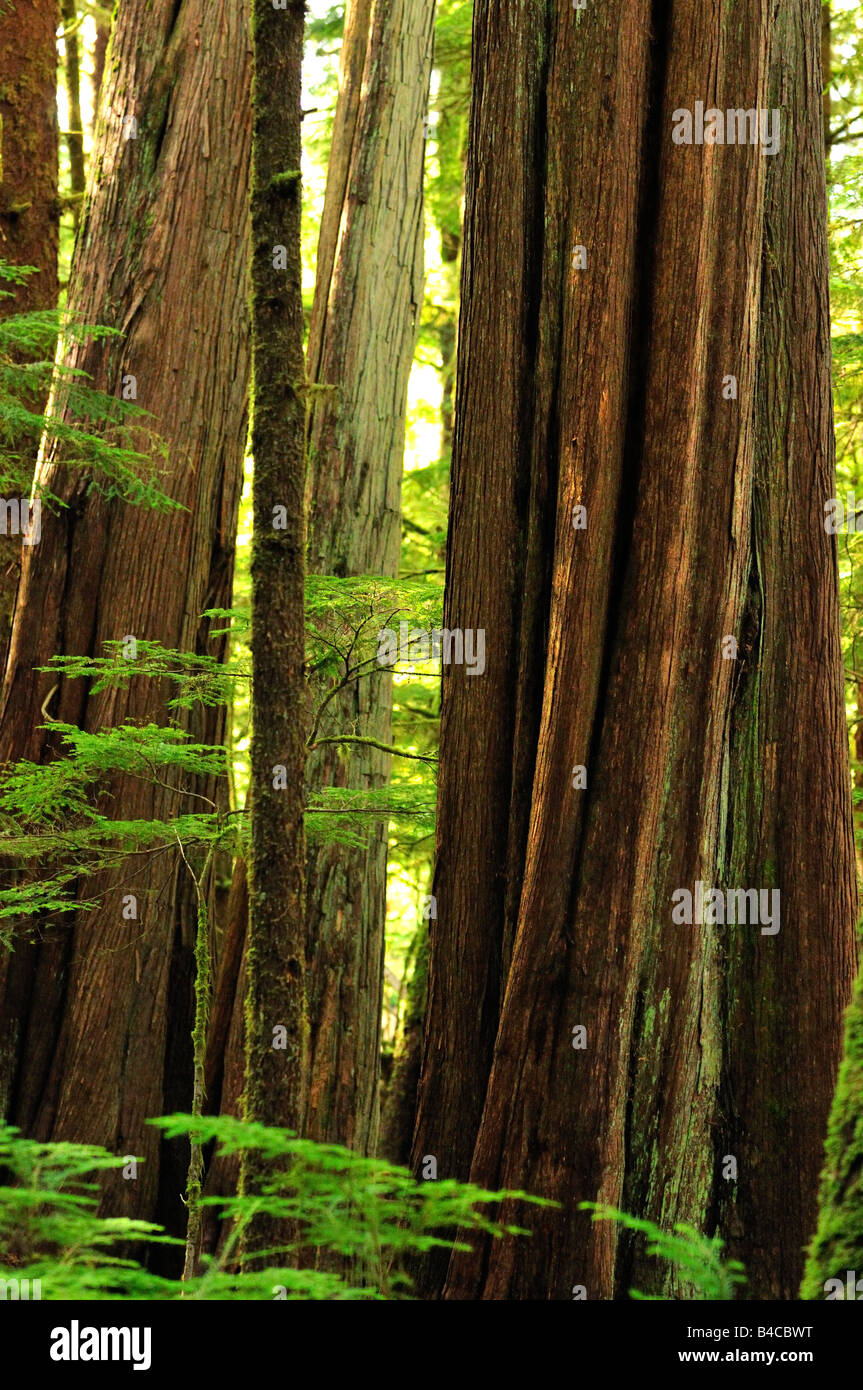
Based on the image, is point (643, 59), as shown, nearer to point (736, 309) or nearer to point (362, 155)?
point (736, 309)

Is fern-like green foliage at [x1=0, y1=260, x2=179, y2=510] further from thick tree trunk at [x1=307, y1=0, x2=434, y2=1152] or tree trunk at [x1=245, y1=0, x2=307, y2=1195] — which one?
tree trunk at [x1=245, y1=0, x2=307, y2=1195]

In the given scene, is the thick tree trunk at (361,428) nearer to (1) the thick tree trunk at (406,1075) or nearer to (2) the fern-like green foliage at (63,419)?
(2) the fern-like green foliage at (63,419)

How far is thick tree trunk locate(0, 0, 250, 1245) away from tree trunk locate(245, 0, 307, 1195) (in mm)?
3734

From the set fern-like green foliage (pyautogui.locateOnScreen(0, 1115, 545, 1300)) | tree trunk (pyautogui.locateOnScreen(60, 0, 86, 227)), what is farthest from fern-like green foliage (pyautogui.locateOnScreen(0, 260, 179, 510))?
tree trunk (pyautogui.locateOnScreen(60, 0, 86, 227))

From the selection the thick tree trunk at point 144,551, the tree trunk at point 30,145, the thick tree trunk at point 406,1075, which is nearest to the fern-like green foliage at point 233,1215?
the thick tree trunk at point 144,551

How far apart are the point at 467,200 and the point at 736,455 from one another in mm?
1358

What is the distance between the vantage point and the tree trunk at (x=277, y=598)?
9.73ft

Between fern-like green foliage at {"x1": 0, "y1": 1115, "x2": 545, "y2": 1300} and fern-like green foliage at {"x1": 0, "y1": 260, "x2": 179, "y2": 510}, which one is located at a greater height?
fern-like green foliage at {"x1": 0, "y1": 260, "x2": 179, "y2": 510}

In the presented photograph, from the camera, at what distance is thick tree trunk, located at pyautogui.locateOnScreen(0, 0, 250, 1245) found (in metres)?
6.61

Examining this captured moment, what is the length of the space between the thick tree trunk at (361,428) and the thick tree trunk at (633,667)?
3.18 meters

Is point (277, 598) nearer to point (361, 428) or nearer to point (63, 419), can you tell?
point (63, 419)

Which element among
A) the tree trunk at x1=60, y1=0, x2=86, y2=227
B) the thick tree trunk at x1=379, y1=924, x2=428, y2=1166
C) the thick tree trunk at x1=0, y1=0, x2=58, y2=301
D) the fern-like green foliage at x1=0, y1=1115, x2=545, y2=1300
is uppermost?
the tree trunk at x1=60, y1=0, x2=86, y2=227
